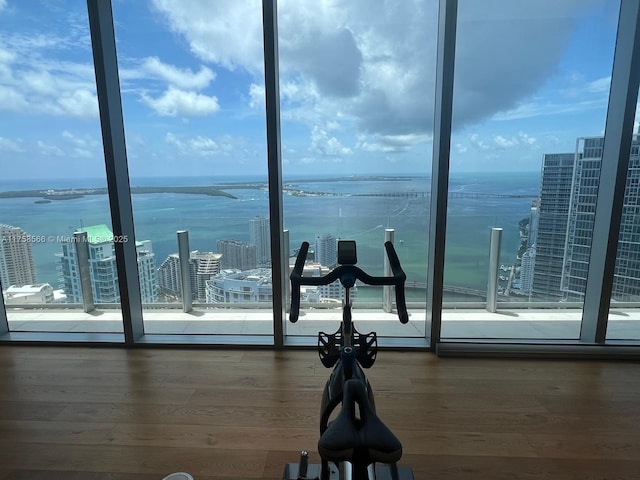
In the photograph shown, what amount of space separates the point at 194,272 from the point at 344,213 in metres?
1.34

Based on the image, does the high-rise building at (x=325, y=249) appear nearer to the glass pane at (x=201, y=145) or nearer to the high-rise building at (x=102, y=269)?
the glass pane at (x=201, y=145)

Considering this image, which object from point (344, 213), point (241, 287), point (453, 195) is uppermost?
point (453, 195)

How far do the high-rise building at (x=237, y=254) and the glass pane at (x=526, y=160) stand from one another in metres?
1.48

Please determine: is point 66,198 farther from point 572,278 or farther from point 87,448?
point 572,278

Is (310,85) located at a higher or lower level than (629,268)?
higher

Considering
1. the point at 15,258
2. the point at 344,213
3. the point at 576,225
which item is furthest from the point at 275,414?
the point at 15,258

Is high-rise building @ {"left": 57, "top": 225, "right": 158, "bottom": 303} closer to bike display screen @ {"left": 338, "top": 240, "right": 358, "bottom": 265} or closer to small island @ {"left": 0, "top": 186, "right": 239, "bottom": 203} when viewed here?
small island @ {"left": 0, "top": 186, "right": 239, "bottom": 203}

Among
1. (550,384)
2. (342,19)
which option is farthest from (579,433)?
(342,19)

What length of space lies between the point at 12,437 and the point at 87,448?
45 cm

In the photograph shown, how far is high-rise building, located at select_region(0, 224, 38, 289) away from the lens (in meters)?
2.92

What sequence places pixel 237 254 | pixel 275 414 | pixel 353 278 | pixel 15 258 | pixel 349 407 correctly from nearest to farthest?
1. pixel 349 407
2. pixel 353 278
3. pixel 275 414
4. pixel 237 254
5. pixel 15 258

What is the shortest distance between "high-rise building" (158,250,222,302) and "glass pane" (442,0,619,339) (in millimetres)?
1846

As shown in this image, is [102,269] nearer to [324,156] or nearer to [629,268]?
[324,156]

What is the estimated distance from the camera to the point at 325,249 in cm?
270
